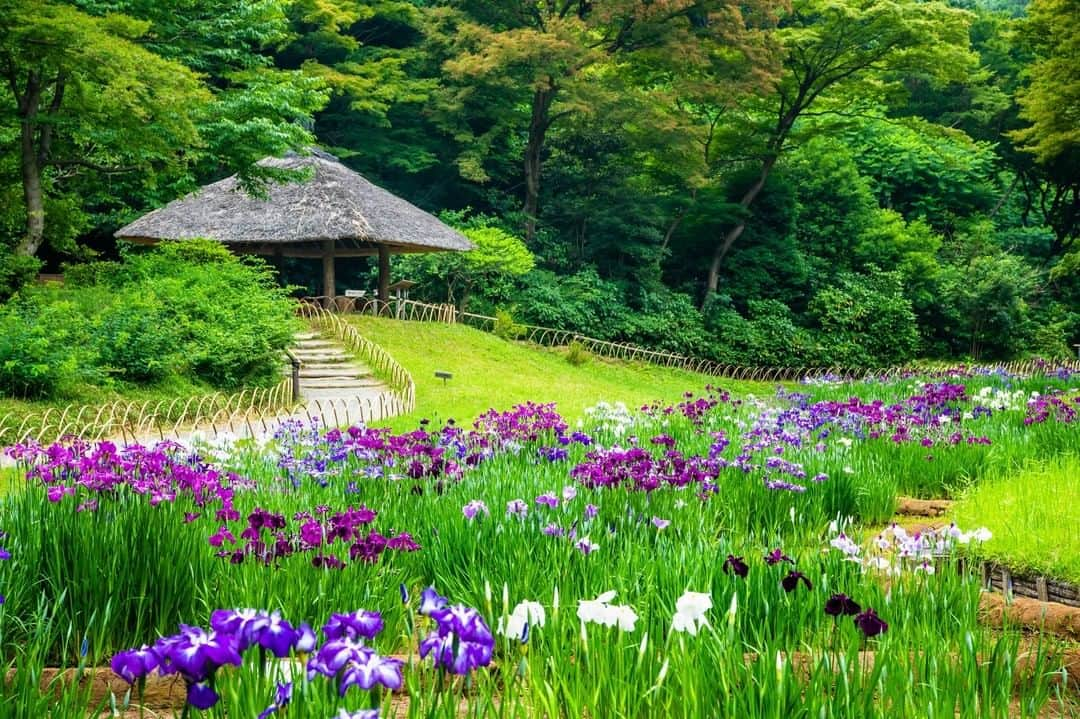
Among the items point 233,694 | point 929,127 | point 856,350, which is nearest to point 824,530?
point 233,694

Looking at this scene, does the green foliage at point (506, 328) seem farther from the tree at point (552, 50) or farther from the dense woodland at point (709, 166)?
the tree at point (552, 50)

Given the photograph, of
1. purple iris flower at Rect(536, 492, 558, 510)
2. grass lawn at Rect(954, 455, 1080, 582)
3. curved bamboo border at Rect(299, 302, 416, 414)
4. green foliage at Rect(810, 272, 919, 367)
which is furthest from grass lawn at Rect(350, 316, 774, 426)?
purple iris flower at Rect(536, 492, 558, 510)

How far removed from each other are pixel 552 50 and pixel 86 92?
1661 centimetres

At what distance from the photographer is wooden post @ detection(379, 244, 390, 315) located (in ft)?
83.0

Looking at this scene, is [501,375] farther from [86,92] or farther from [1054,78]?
[1054,78]

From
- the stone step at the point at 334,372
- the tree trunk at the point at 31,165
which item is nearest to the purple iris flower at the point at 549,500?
the stone step at the point at 334,372

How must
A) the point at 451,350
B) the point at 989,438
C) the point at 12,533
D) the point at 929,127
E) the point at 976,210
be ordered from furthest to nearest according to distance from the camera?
the point at 976,210 → the point at 929,127 → the point at 451,350 → the point at 989,438 → the point at 12,533

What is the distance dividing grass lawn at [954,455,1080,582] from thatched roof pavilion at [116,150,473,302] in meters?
19.9

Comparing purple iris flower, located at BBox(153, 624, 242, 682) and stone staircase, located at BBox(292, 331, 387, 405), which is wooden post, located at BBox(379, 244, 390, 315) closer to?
stone staircase, located at BBox(292, 331, 387, 405)

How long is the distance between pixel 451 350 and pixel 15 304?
10737 millimetres

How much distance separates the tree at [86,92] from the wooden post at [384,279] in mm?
8519

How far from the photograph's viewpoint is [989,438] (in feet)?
21.6

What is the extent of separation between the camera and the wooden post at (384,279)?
25312 millimetres

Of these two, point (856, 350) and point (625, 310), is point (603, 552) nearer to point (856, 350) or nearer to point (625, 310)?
point (625, 310)
